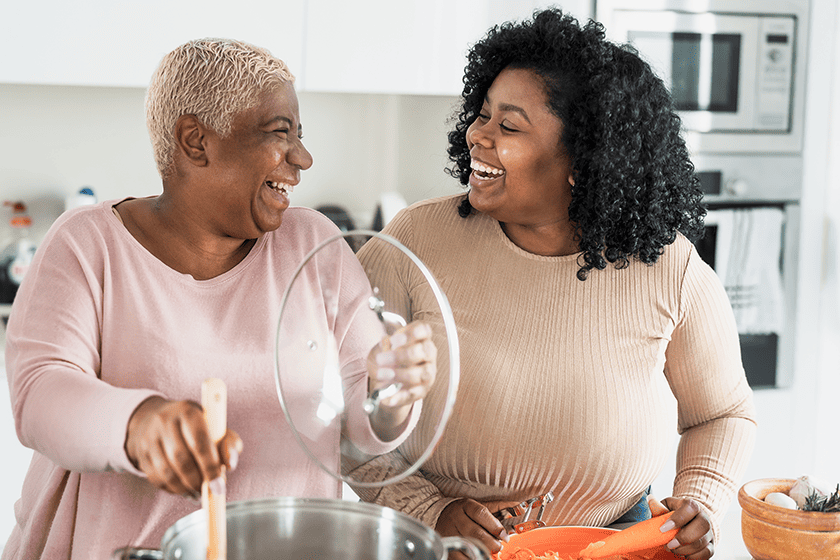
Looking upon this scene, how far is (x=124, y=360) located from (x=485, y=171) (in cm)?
55

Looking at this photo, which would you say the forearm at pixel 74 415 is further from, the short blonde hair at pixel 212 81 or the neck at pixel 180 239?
the short blonde hair at pixel 212 81

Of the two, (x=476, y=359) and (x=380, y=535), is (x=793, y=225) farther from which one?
(x=380, y=535)

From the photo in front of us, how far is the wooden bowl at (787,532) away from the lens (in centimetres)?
95

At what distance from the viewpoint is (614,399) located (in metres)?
1.12

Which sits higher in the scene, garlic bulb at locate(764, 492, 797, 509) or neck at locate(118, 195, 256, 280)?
neck at locate(118, 195, 256, 280)

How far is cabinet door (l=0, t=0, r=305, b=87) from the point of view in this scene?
1.92 m

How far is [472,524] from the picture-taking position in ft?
3.18

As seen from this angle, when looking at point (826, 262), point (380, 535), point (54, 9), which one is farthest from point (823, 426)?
point (54, 9)

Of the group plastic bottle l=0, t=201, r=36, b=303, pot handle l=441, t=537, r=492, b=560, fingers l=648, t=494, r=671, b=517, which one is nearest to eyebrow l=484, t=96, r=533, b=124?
fingers l=648, t=494, r=671, b=517

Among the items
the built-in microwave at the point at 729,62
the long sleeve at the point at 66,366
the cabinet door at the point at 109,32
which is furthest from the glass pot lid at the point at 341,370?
the built-in microwave at the point at 729,62

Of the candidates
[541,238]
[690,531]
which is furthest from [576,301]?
[690,531]

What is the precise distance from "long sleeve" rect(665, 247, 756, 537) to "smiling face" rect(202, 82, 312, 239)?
0.63 meters

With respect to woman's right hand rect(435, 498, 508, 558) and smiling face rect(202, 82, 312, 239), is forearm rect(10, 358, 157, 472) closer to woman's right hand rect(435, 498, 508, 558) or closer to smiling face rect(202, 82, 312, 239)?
smiling face rect(202, 82, 312, 239)

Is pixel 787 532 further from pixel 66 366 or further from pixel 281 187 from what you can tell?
pixel 66 366
